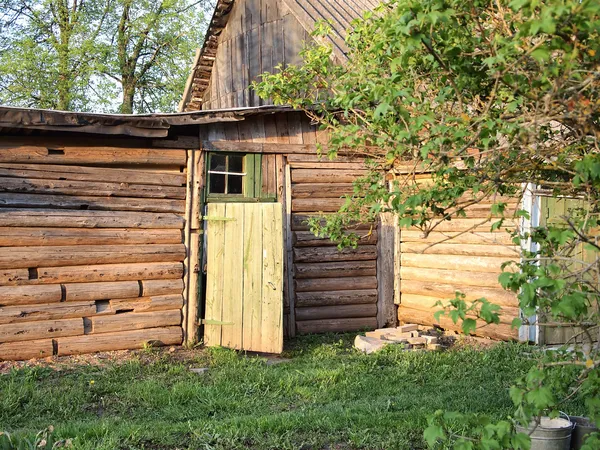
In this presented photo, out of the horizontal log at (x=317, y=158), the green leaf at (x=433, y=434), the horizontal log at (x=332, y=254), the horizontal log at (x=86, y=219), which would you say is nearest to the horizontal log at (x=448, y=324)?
the horizontal log at (x=332, y=254)

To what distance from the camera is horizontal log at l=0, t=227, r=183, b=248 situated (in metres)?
8.40

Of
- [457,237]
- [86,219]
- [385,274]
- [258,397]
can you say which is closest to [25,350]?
[86,219]

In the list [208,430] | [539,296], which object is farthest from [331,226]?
[539,296]

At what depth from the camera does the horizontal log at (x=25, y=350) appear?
325 inches

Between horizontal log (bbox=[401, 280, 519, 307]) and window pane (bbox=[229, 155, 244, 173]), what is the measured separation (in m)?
3.55

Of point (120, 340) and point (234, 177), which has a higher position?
point (234, 177)

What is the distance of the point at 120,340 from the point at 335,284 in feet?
12.0

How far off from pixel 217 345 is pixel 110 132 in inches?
129

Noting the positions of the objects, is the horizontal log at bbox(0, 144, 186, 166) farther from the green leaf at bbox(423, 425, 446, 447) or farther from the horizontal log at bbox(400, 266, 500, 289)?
the green leaf at bbox(423, 425, 446, 447)

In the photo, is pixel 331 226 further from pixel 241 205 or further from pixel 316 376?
pixel 241 205

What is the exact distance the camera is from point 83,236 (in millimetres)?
8812

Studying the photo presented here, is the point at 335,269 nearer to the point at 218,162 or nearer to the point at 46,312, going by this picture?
the point at 218,162

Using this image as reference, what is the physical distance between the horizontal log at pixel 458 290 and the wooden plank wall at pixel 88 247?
4048mm

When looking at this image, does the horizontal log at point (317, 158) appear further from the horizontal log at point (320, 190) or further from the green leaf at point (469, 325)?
the green leaf at point (469, 325)
